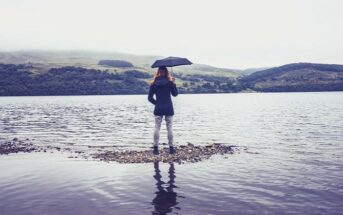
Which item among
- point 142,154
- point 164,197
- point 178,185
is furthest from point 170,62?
point 164,197

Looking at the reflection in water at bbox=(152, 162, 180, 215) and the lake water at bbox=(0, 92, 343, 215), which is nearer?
the reflection in water at bbox=(152, 162, 180, 215)

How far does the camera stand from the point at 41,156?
65.7 feet

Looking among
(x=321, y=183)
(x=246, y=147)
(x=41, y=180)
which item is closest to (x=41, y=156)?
(x=41, y=180)

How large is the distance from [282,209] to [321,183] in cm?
405

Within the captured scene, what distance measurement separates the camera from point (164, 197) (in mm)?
11523

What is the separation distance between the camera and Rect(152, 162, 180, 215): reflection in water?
10273 mm

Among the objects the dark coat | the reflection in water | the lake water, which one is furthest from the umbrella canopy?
the reflection in water

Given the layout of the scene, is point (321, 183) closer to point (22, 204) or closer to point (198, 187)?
point (198, 187)

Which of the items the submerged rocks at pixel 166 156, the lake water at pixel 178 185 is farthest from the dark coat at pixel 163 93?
the lake water at pixel 178 185

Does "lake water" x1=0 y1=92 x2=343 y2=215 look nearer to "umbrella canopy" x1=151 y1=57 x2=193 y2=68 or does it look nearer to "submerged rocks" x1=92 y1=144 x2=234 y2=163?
"submerged rocks" x1=92 y1=144 x2=234 y2=163

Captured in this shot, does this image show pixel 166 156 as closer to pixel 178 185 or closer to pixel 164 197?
pixel 178 185

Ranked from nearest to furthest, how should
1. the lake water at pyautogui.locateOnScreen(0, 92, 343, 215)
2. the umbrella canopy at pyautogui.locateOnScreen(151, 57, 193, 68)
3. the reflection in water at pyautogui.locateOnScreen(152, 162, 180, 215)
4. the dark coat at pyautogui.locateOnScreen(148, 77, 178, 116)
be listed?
the reflection in water at pyautogui.locateOnScreen(152, 162, 180, 215) < the lake water at pyautogui.locateOnScreen(0, 92, 343, 215) < the umbrella canopy at pyautogui.locateOnScreen(151, 57, 193, 68) < the dark coat at pyautogui.locateOnScreen(148, 77, 178, 116)

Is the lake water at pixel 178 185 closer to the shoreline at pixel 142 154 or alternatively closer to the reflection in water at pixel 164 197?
the reflection in water at pixel 164 197

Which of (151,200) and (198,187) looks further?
(198,187)
